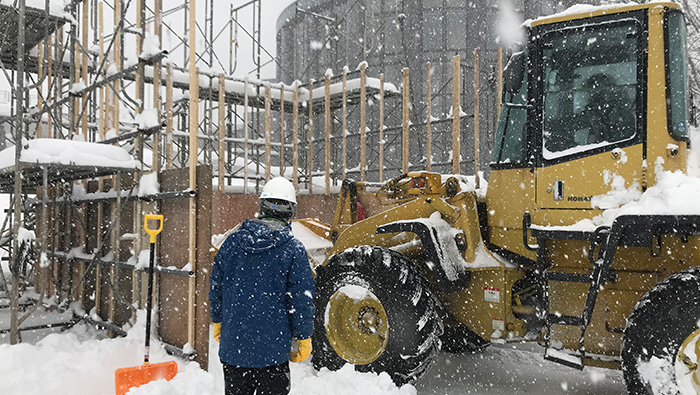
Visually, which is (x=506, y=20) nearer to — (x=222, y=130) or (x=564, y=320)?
(x=222, y=130)

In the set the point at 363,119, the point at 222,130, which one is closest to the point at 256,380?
the point at 363,119

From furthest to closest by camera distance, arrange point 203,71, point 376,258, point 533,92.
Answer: point 203,71 → point 376,258 → point 533,92

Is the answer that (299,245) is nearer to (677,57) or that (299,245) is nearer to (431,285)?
(431,285)

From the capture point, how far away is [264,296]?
10.4ft

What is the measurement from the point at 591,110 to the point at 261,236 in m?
2.97

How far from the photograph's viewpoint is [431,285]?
505cm

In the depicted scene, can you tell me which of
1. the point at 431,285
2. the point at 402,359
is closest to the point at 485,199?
the point at 431,285

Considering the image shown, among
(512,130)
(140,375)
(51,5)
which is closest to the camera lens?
(140,375)

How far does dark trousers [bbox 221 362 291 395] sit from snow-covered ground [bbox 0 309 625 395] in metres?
1.51

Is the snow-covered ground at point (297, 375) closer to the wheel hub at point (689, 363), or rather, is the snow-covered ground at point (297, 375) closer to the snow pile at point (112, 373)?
the snow pile at point (112, 373)

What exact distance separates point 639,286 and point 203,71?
10403mm

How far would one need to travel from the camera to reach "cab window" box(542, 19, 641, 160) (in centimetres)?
418

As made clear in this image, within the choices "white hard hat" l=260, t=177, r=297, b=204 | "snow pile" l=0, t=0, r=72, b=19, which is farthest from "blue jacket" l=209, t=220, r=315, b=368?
"snow pile" l=0, t=0, r=72, b=19

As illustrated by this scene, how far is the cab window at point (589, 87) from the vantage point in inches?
165
